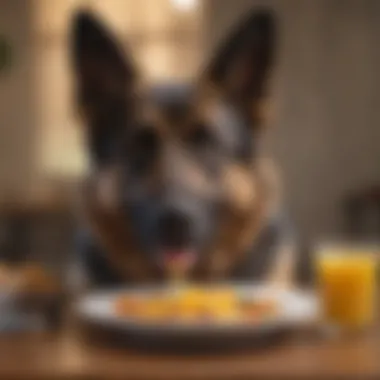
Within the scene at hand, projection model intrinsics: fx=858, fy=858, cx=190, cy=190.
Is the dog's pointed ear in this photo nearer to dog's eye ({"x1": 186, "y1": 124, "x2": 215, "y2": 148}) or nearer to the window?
dog's eye ({"x1": 186, "y1": 124, "x2": 215, "y2": 148})

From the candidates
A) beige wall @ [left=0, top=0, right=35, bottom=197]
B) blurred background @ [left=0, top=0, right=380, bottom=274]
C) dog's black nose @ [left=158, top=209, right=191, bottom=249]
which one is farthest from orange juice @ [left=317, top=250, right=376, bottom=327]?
beige wall @ [left=0, top=0, right=35, bottom=197]

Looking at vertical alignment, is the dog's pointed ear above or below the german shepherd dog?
above

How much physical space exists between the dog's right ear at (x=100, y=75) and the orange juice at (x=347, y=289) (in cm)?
55

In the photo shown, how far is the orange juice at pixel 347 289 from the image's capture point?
1.03m

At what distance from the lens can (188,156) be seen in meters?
1.42

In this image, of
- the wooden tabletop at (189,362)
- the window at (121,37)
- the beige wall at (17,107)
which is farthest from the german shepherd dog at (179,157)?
the beige wall at (17,107)

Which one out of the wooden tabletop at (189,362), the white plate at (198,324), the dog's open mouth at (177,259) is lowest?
the wooden tabletop at (189,362)

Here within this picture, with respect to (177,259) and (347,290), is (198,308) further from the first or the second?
(177,259)

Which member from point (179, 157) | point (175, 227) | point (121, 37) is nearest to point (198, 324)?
point (175, 227)

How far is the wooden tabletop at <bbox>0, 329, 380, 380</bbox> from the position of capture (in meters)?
0.81

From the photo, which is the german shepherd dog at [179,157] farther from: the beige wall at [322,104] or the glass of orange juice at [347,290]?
the beige wall at [322,104]

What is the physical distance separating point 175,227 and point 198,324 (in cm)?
39

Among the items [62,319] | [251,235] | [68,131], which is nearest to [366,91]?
[68,131]

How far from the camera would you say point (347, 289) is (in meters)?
1.04
